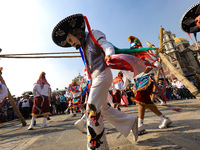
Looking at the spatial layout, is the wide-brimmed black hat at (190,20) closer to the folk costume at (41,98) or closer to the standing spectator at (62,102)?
the folk costume at (41,98)

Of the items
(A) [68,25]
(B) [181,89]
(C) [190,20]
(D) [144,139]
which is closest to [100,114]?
(D) [144,139]

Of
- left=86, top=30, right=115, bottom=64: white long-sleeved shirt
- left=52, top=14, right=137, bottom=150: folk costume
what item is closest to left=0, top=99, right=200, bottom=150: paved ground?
left=52, top=14, right=137, bottom=150: folk costume

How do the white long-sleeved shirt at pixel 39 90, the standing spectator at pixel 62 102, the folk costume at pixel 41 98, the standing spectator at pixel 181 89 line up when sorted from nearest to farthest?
the folk costume at pixel 41 98, the white long-sleeved shirt at pixel 39 90, the standing spectator at pixel 181 89, the standing spectator at pixel 62 102

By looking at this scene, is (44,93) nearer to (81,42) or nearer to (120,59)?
(81,42)

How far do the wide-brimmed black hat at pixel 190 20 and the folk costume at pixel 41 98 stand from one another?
5.78 m

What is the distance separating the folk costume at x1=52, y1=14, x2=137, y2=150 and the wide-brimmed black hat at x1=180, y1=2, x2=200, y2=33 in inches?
90.4

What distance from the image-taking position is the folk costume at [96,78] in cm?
165

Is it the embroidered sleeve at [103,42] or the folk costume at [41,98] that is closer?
the embroidered sleeve at [103,42]

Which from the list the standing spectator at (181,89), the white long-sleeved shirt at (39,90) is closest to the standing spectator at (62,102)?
the white long-sleeved shirt at (39,90)

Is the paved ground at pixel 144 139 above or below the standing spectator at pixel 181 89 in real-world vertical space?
above

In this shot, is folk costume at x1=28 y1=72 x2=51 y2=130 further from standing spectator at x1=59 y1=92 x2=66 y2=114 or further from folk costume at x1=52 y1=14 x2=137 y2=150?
standing spectator at x1=59 y1=92 x2=66 y2=114

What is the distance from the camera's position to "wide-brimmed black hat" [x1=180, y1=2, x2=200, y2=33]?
2687 millimetres

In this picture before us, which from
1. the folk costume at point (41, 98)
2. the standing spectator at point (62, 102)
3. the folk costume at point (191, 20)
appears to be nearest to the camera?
the folk costume at point (191, 20)

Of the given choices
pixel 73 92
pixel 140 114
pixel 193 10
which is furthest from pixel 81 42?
pixel 73 92
